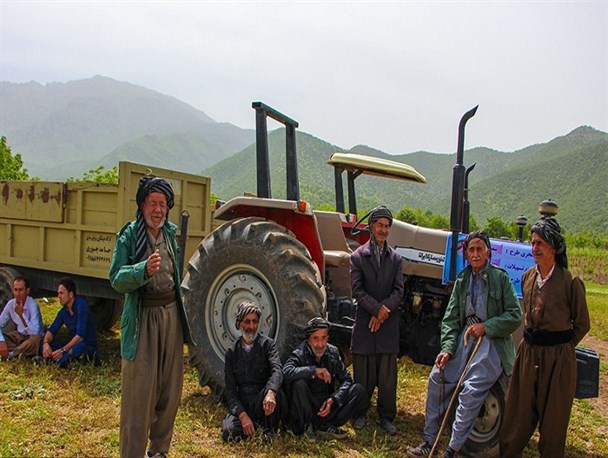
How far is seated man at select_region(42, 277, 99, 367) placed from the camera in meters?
5.56

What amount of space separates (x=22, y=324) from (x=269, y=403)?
319 cm

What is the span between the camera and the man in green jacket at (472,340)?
3779mm

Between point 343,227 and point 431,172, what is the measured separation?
8888cm

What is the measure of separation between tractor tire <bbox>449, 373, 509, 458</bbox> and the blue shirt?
3.64 meters

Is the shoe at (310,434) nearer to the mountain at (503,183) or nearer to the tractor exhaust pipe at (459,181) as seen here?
the tractor exhaust pipe at (459,181)

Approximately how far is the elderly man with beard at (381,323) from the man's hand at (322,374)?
1.04 ft

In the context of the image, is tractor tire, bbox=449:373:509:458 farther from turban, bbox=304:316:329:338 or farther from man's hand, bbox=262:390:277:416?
man's hand, bbox=262:390:277:416

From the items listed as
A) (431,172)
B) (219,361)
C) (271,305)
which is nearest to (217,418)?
(219,361)

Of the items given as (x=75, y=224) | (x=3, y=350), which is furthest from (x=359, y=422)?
(x=75, y=224)

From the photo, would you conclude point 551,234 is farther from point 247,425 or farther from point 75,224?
point 75,224

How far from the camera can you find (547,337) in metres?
3.65

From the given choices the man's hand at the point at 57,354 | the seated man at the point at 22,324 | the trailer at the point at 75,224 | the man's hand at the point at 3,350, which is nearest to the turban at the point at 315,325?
the trailer at the point at 75,224

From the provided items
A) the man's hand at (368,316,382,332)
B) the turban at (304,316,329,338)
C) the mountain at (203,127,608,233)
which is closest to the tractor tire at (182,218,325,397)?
the turban at (304,316,329,338)

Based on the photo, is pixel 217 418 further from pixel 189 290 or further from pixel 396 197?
pixel 396 197
